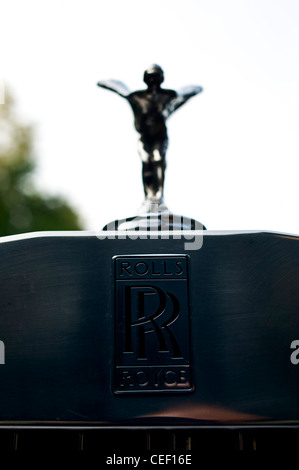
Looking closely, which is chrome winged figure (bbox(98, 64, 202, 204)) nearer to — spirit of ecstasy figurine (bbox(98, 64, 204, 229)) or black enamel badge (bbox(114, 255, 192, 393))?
spirit of ecstasy figurine (bbox(98, 64, 204, 229))

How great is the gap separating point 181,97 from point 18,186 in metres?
12.4

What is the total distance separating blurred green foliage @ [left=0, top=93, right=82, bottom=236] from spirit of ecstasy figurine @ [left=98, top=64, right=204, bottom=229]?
11324 mm

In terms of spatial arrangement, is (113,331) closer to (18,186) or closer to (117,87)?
(117,87)

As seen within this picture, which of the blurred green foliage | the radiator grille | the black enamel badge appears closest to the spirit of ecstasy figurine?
the black enamel badge

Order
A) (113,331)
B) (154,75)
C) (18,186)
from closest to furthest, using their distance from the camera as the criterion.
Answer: (113,331), (154,75), (18,186)

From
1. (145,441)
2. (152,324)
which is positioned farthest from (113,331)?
(145,441)

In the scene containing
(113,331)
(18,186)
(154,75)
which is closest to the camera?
(113,331)

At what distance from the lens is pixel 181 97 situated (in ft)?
3.45

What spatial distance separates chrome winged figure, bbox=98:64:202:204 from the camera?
1014 millimetres

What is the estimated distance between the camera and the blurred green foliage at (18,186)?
1221 cm

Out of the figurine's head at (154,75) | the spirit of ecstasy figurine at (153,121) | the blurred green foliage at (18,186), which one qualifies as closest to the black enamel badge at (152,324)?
the spirit of ecstasy figurine at (153,121)

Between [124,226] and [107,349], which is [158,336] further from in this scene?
[124,226]

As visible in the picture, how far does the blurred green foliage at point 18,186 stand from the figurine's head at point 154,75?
1139 cm
